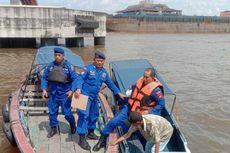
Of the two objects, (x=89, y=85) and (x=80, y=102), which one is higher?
(x=89, y=85)

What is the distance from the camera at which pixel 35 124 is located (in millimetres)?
7055

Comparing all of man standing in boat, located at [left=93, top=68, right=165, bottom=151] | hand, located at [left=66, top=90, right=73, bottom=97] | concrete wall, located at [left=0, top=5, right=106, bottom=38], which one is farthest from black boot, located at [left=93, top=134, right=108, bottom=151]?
concrete wall, located at [left=0, top=5, right=106, bottom=38]

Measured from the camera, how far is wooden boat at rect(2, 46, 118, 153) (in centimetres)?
588

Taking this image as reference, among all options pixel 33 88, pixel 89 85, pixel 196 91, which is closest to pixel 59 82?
pixel 89 85

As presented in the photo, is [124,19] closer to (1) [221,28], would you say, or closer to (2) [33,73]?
(1) [221,28]

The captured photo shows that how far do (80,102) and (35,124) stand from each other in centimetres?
184

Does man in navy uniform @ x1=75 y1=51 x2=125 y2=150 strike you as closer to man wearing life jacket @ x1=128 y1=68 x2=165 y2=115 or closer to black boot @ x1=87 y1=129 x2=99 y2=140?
black boot @ x1=87 y1=129 x2=99 y2=140

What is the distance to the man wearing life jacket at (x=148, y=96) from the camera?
17.8ft

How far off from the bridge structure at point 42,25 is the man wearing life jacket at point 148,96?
2259cm

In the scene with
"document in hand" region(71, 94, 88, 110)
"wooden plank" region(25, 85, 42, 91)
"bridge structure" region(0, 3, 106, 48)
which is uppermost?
"bridge structure" region(0, 3, 106, 48)

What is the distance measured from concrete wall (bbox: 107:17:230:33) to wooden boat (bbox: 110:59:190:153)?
180ft

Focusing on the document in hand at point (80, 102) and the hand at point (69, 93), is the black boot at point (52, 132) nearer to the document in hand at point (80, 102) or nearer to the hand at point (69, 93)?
the hand at point (69, 93)

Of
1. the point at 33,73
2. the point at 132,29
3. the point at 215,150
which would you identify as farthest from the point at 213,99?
the point at 132,29

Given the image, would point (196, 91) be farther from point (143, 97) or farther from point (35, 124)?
point (143, 97)
